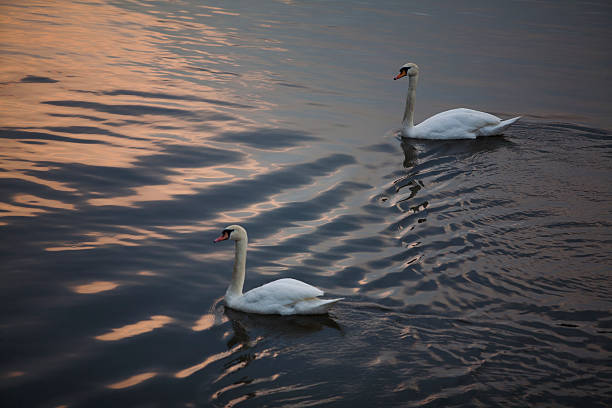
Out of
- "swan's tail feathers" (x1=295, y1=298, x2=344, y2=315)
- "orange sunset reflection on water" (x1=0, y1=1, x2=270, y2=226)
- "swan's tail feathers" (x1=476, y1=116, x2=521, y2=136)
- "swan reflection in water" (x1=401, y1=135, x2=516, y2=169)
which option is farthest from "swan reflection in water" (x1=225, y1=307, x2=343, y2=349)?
"swan's tail feathers" (x1=476, y1=116, x2=521, y2=136)

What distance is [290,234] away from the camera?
10578 mm

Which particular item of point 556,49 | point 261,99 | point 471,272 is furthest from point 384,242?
point 556,49

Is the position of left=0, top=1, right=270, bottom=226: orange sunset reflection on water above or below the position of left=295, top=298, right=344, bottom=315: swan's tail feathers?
above

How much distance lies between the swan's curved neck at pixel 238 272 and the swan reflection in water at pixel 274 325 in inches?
8.9

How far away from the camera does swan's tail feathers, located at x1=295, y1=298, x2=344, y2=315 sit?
8039 millimetres

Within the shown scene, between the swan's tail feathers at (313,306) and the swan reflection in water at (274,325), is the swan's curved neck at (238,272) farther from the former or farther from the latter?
the swan's tail feathers at (313,306)

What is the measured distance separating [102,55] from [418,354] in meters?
17.7

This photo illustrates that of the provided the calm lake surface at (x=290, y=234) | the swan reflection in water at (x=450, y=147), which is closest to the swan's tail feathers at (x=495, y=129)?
the swan reflection in water at (x=450, y=147)

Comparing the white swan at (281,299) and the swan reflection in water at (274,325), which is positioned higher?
the white swan at (281,299)

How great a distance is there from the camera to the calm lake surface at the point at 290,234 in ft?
23.0

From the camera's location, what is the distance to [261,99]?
18781 millimetres

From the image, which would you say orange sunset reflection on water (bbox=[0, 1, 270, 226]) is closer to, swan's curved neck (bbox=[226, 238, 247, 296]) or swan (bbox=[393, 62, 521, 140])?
swan's curved neck (bbox=[226, 238, 247, 296])

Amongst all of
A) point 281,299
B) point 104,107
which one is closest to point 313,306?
point 281,299

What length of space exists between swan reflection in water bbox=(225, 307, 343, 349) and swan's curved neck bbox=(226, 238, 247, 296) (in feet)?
0.75
